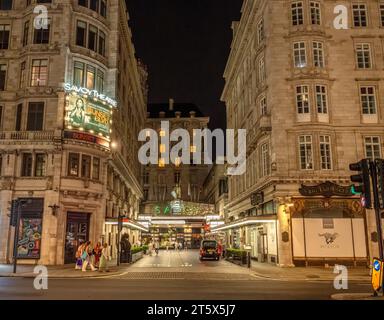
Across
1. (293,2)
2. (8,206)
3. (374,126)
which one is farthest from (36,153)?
(374,126)

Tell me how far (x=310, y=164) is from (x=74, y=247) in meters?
21.3

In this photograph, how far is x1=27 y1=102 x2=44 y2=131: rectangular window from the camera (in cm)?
3347

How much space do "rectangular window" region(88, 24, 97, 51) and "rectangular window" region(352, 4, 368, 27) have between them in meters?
24.4

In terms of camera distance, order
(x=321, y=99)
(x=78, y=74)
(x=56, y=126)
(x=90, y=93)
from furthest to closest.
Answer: (x=78, y=74), (x=90, y=93), (x=56, y=126), (x=321, y=99)

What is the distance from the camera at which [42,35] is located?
35094 millimetres

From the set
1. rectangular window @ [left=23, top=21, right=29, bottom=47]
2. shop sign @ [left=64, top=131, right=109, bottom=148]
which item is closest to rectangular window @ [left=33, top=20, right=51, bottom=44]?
rectangular window @ [left=23, top=21, right=29, bottom=47]

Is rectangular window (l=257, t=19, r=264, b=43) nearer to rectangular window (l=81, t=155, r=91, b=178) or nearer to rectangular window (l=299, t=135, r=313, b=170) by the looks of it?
rectangular window (l=299, t=135, r=313, b=170)

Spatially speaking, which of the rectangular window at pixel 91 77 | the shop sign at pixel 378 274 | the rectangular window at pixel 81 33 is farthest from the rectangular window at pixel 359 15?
the shop sign at pixel 378 274

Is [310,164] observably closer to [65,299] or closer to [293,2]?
[293,2]

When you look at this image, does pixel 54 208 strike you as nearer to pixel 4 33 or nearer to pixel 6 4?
pixel 4 33

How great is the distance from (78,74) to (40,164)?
909 cm

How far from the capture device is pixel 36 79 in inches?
1355

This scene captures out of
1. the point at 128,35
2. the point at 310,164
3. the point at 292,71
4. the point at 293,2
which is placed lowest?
the point at 310,164

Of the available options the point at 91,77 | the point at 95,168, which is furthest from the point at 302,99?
the point at 91,77
